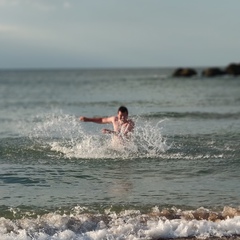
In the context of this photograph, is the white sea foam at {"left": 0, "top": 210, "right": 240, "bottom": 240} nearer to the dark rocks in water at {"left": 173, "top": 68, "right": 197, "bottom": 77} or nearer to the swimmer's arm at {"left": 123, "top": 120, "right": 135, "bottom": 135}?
the swimmer's arm at {"left": 123, "top": 120, "right": 135, "bottom": 135}

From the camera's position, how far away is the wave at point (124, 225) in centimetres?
802

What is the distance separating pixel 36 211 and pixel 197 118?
16.1 metres

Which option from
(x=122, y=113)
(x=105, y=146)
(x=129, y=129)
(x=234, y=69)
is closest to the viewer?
(x=122, y=113)

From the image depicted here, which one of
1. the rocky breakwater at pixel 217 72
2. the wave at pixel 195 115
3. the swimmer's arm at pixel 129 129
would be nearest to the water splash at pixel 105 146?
the swimmer's arm at pixel 129 129

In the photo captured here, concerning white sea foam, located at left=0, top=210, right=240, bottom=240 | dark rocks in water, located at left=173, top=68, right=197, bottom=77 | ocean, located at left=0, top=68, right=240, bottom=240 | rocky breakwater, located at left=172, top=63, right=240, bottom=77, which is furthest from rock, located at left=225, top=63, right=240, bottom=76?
white sea foam, located at left=0, top=210, right=240, bottom=240

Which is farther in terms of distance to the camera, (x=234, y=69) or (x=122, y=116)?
(x=234, y=69)

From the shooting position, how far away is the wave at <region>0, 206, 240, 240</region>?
802 cm

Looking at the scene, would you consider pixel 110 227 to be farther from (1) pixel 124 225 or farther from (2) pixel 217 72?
(2) pixel 217 72

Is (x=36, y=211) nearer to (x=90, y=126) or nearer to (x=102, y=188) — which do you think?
(x=102, y=188)

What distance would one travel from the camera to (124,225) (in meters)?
8.30

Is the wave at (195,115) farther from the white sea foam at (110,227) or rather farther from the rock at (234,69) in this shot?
the rock at (234,69)

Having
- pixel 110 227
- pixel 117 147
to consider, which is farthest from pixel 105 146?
pixel 110 227

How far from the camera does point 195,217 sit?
343 inches

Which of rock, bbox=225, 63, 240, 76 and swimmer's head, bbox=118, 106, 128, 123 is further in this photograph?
rock, bbox=225, 63, 240, 76
